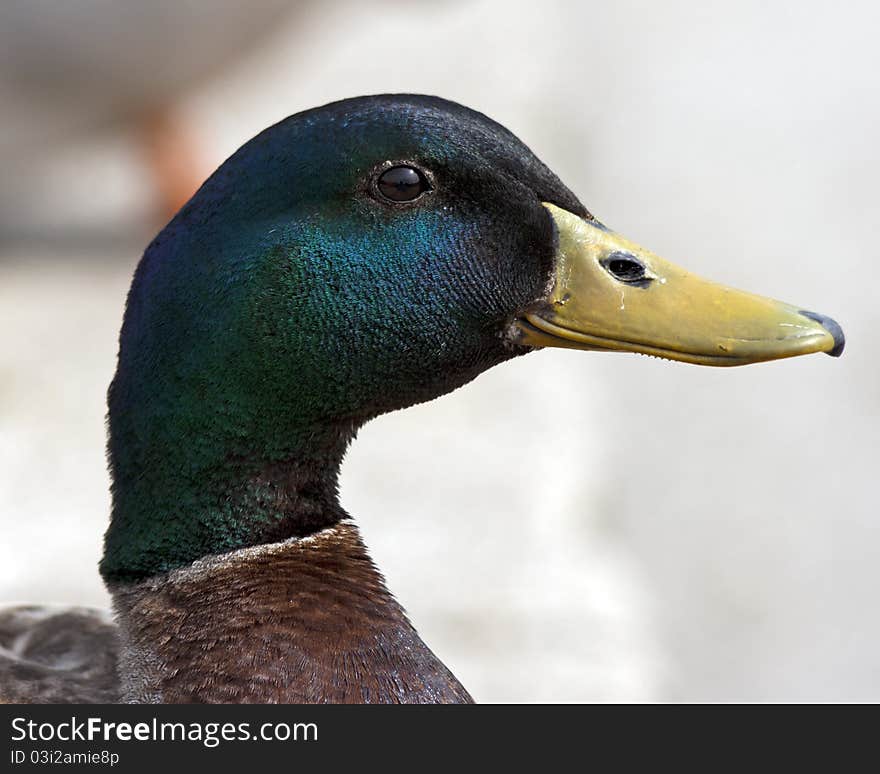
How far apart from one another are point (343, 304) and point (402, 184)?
145 millimetres

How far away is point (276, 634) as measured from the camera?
1.61 m

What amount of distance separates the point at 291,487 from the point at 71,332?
2.85 metres

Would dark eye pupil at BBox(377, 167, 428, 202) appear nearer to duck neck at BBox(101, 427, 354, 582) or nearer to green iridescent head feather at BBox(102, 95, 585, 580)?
green iridescent head feather at BBox(102, 95, 585, 580)

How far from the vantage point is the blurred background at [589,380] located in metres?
3.24

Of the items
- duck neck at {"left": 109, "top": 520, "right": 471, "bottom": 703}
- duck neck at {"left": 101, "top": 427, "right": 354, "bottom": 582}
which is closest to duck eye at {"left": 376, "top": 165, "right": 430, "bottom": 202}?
duck neck at {"left": 101, "top": 427, "right": 354, "bottom": 582}

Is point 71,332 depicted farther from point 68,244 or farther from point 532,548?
point 532,548

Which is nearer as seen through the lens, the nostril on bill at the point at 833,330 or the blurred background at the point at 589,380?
the nostril on bill at the point at 833,330

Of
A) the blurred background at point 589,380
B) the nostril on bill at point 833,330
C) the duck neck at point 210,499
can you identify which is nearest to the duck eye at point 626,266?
the nostril on bill at point 833,330

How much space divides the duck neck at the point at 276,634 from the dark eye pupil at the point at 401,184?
40 cm

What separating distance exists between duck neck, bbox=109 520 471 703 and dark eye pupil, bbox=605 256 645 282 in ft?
1.44

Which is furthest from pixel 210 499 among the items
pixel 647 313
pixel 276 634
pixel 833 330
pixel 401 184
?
pixel 833 330

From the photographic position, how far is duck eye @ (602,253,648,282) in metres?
1.67

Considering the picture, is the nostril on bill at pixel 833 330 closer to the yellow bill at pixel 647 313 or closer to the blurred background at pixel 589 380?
the yellow bill at pixel 647 313

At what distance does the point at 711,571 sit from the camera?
11.2 feet
